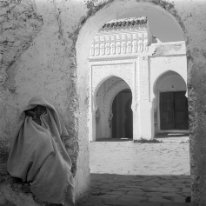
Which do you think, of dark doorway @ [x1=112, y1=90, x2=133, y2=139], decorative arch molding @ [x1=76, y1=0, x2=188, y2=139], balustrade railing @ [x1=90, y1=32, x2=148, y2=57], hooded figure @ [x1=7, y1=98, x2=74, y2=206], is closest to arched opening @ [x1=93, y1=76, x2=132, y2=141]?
dark doorway @ [x1=112, y1=90, x2=133, y2=139]

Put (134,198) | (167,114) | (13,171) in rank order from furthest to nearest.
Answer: (167,114) → (134,198) → (13,171)

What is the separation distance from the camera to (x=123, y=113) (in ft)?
53.9

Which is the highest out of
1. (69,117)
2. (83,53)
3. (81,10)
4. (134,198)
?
(81,10)

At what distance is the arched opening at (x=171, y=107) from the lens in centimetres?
1591

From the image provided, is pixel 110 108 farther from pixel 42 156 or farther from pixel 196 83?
pixel 42 156

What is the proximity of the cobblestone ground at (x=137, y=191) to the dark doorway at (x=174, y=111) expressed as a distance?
1095 cm

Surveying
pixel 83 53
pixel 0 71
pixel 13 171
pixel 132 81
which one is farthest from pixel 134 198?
pixel 132 81

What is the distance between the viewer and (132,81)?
45.4ft

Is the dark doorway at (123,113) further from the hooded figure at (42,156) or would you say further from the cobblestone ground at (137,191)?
the hooded figure at (42,156)

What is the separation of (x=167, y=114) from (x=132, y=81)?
340 centimetres

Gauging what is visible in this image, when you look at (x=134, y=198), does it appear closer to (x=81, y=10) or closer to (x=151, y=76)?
(x=81, y=10)

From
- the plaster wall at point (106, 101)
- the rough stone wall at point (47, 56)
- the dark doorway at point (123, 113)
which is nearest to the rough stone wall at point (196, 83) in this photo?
the rough stone wall at point (47, 56)

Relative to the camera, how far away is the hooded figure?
2852mm

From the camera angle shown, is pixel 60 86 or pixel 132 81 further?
pixel 132 81
